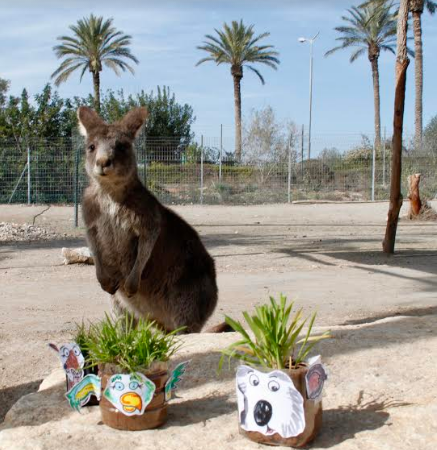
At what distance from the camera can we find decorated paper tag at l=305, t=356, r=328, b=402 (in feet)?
8.73

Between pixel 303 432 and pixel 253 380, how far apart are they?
0.31 meters

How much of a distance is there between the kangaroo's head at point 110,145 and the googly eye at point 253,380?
2.28m

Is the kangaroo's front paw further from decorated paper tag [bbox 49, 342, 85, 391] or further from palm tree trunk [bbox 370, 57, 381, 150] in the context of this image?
palm tree trunk [bbox 370, 57, 381, 150]

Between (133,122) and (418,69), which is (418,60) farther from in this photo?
(133,122)

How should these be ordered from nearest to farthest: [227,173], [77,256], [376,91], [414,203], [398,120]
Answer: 1. [77,256]
2. [398,120]
3. [414,203]
4. [227,173]
5. [376,91]

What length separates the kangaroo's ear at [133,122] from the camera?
480cm

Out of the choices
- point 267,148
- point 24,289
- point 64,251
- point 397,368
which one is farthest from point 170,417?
point 267,148

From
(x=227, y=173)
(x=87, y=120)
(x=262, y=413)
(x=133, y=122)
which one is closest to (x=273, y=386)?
(x=262, y=413)

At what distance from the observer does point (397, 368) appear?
137 inches

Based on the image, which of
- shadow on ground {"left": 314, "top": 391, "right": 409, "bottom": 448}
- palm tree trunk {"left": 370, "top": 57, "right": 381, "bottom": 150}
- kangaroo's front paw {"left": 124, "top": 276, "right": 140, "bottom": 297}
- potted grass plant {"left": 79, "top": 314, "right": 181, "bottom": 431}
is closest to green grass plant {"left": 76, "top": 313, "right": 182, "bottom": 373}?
potted grass plant {"left": 79, "top": 314, "right": 181, "bottom": 431}

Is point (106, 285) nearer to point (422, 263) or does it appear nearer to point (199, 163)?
point (422, 263)

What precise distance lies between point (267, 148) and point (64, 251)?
20172 mm

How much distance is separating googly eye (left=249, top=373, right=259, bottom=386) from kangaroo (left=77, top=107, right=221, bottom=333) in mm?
2131

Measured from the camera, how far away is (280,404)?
265 cm
